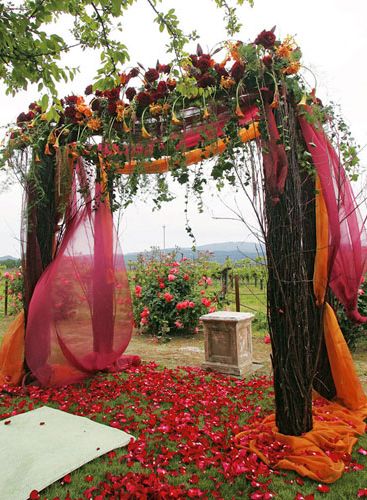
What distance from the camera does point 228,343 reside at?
4.01 m

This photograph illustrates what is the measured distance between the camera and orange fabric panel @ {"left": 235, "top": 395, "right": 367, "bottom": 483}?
2053 millimetres

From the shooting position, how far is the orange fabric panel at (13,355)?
12.1ft

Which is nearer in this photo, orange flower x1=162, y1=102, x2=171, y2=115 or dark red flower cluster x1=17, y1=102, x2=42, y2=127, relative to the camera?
orange flower x1=162, y1=102, x2=171, y2=115

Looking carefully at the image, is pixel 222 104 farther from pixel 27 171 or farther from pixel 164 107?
Answer: pixel 27 171

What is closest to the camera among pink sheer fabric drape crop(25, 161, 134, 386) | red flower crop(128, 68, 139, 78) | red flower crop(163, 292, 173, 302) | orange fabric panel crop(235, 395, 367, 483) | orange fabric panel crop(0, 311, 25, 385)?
orange fabric panel crop(235, 395, 367, 483)

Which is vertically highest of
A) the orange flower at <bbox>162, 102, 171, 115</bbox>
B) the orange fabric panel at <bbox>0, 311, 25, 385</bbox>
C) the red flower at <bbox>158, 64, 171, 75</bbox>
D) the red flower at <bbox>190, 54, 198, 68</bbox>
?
the red flower at <bbox>158, 64, 171, 75</bbox>

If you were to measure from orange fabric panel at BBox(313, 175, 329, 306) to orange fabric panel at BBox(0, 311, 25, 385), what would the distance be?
2828 mm

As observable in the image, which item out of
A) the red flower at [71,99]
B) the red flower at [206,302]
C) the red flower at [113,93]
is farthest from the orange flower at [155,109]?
the red flower at [206,302]

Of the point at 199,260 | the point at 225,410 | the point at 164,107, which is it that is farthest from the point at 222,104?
the point at 199,260

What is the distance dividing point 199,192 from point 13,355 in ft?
8.21

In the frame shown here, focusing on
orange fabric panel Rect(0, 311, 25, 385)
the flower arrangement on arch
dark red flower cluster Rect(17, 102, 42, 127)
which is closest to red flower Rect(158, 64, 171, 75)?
the flower arrangement on arch

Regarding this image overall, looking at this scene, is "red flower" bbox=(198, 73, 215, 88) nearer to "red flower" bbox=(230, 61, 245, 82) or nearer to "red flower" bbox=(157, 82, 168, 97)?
"red flower" bbox=(230, 61, 245, 82)

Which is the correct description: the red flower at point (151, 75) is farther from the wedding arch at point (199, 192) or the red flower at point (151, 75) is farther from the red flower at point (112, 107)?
the red flower at point (112, 107)

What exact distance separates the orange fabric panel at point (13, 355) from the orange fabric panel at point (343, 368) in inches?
113
